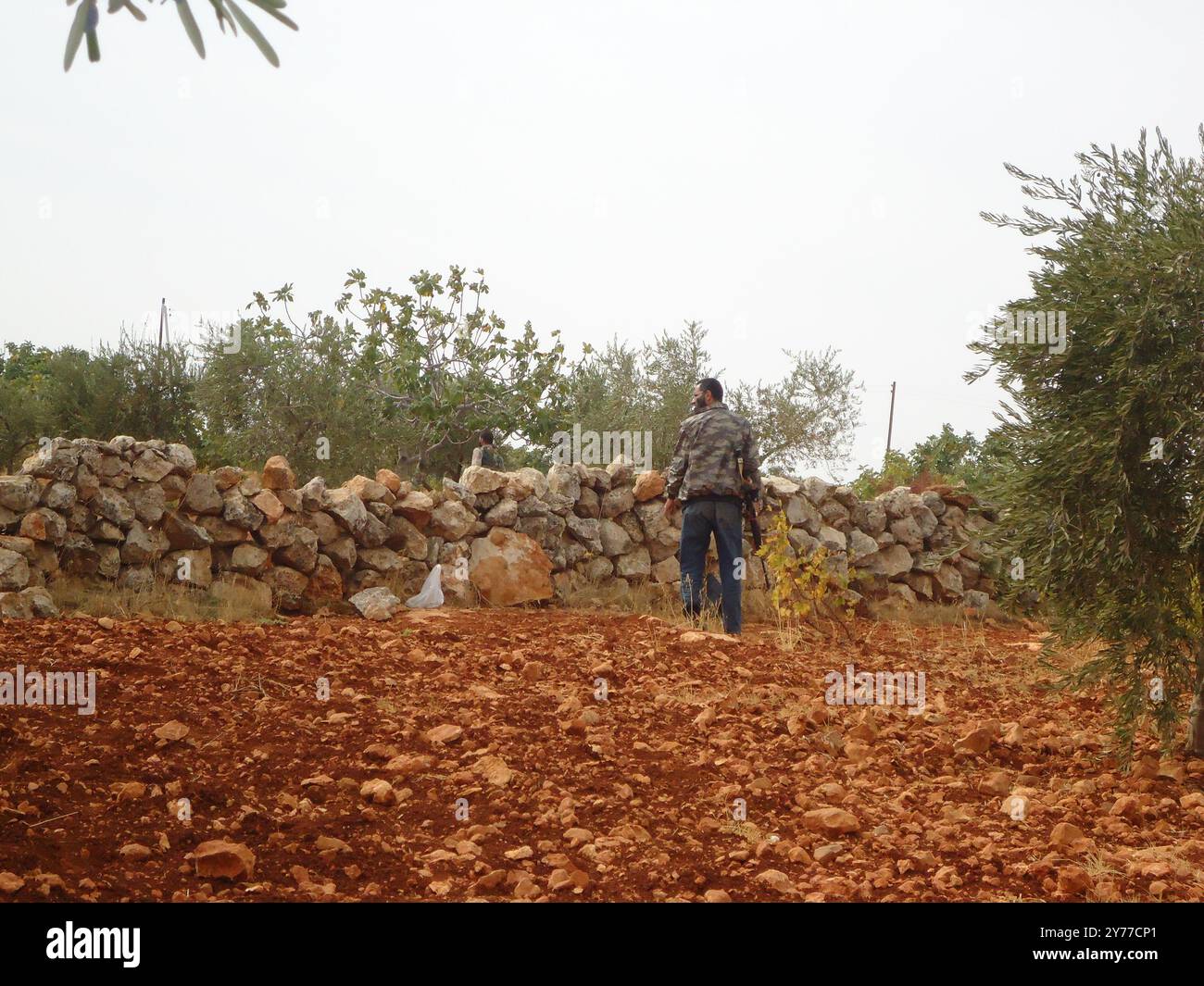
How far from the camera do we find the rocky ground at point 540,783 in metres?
3.75

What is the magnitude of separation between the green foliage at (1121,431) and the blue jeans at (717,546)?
10.1 feet

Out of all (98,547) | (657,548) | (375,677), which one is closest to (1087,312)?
Result: (375,677)

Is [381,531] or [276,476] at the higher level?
[276,476]

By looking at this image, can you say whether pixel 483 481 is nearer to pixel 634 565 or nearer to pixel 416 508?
pixel 416 508

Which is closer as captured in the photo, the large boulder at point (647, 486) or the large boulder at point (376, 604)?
the large boulder at point (376, 604)

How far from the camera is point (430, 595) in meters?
9.28

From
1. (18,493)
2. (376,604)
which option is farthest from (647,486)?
(18,493)

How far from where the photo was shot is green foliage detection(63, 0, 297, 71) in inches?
98.5

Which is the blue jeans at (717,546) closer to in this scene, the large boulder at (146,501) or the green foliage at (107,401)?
the large boulder at (146,501)

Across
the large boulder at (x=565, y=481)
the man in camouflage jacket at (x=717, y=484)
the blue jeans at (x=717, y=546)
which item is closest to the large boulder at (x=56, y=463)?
the large boulder at (x=565, y=481)

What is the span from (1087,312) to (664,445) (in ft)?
35.6

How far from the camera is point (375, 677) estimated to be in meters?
6.12

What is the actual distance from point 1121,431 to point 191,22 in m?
4.11
